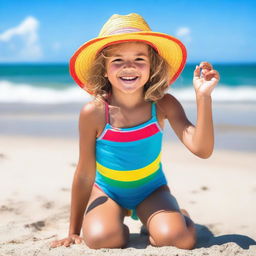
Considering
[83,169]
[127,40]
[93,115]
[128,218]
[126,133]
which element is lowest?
[128,218]

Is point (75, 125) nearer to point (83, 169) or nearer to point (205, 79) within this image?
point (83, 169)

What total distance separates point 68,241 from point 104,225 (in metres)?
0.23

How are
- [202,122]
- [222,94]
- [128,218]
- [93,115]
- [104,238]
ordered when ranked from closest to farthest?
[202,122]
[104,238]
[93,115]
[128,218]
[222,94]

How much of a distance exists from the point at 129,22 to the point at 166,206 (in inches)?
45.0

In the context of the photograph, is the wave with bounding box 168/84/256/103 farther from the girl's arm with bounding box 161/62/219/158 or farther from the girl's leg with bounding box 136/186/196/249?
the girl's arm with bounding box 161/62/219/158

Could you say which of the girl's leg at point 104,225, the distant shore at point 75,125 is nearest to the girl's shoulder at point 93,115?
the girl's leg at point 104,225

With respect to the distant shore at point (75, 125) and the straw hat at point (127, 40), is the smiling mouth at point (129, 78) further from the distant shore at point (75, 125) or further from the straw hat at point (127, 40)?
the distant shore at point (75, 125)

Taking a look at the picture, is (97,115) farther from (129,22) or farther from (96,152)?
(129,22)

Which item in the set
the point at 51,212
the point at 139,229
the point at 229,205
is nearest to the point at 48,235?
the point at 51,212

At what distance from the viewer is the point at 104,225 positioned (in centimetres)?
253

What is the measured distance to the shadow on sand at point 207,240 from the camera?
8.45ft

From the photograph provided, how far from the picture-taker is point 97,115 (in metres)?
2.68

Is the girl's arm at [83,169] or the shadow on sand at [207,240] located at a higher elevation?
the girl's arm at [83,169]

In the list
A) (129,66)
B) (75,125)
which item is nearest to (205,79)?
(129,66)
